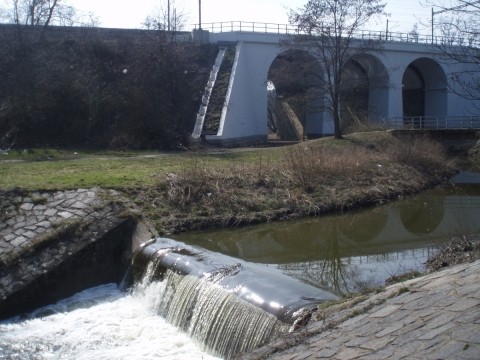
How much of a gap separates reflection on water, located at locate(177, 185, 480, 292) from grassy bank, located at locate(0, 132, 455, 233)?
1.86ft

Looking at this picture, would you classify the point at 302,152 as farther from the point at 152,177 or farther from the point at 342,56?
the point at 342,56

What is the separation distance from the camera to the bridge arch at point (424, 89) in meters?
49.3

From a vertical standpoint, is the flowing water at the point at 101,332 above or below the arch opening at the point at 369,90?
below

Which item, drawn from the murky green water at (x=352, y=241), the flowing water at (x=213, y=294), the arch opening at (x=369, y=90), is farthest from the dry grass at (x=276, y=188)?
the arch opening at (x=369, y=90)

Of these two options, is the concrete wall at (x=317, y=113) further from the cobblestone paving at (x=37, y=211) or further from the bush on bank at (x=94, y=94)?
the cobblestone paving at (x=37, y=211)

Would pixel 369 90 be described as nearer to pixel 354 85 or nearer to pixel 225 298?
pixel 354 85

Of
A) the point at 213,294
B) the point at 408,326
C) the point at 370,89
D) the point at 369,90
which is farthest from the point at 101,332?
the point at 369,90

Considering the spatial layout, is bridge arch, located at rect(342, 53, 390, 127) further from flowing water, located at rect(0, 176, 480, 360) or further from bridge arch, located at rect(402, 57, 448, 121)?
flowing water, located at rect(0, 176, 480, 360)

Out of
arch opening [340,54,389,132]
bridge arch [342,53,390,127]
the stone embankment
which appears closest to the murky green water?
the stone embankment

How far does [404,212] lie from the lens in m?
18.3

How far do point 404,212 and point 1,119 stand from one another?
64.6ft

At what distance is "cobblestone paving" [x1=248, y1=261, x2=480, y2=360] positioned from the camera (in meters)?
4.96

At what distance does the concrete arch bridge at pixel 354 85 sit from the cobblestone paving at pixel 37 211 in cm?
1619

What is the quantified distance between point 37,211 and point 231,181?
568 centimetres
